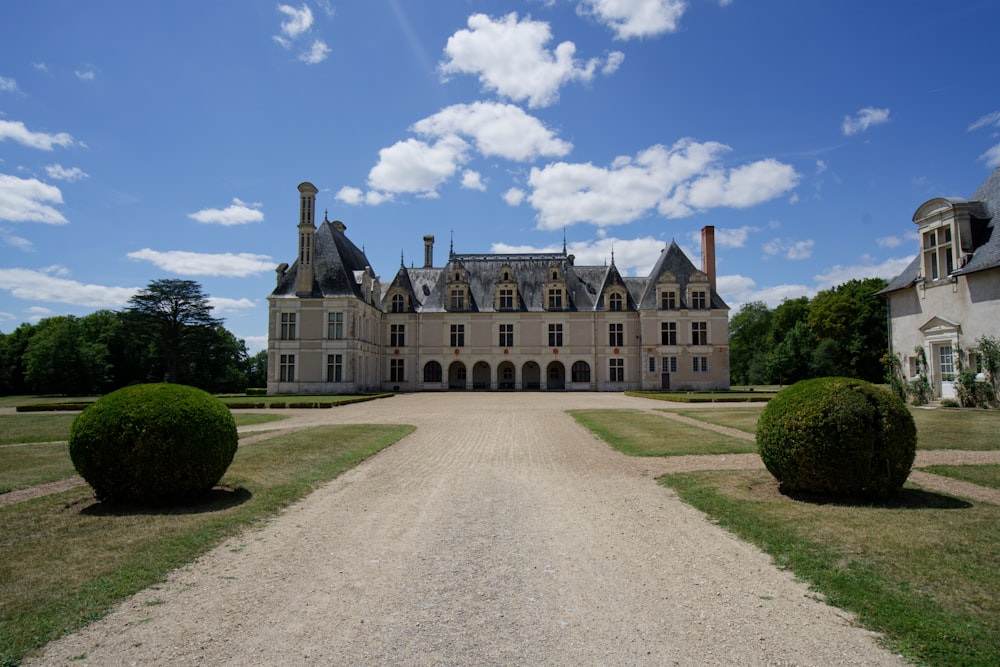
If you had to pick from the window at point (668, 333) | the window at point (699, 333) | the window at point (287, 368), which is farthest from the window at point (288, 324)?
the window at point (699, 333)

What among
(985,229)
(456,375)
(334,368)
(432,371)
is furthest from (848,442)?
(456,375)

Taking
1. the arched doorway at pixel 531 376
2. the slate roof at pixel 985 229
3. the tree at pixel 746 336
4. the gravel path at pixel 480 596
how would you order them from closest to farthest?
the gravel path at pixel 480 596
the slate roof at pixel 985 229
the arched doorway at pixel 531 376
the tree at pixel 746 336

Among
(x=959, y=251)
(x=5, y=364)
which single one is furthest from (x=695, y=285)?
(x=5, y=364)

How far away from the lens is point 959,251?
2227cm

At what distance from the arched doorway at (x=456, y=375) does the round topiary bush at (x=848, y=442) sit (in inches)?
1734

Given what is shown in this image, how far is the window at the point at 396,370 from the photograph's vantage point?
51.6 metres

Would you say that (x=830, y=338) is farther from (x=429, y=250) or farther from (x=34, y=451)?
(x=34, y=451)

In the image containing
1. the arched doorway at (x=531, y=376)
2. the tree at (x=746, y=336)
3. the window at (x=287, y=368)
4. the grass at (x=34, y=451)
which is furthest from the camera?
the tree at (x=746, y=336)

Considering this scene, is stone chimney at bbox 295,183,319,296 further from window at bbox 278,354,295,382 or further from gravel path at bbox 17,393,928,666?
gravel path at bbox 17,393,928,666

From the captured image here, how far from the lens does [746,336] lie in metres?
83.6

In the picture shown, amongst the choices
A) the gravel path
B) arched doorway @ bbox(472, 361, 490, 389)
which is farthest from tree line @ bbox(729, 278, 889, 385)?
the gravel path

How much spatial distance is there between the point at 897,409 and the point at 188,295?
185ft

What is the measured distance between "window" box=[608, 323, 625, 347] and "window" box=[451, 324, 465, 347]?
1227 cm

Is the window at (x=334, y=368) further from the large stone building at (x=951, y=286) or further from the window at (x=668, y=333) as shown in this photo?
the large stone building at (x=951, y=286)
